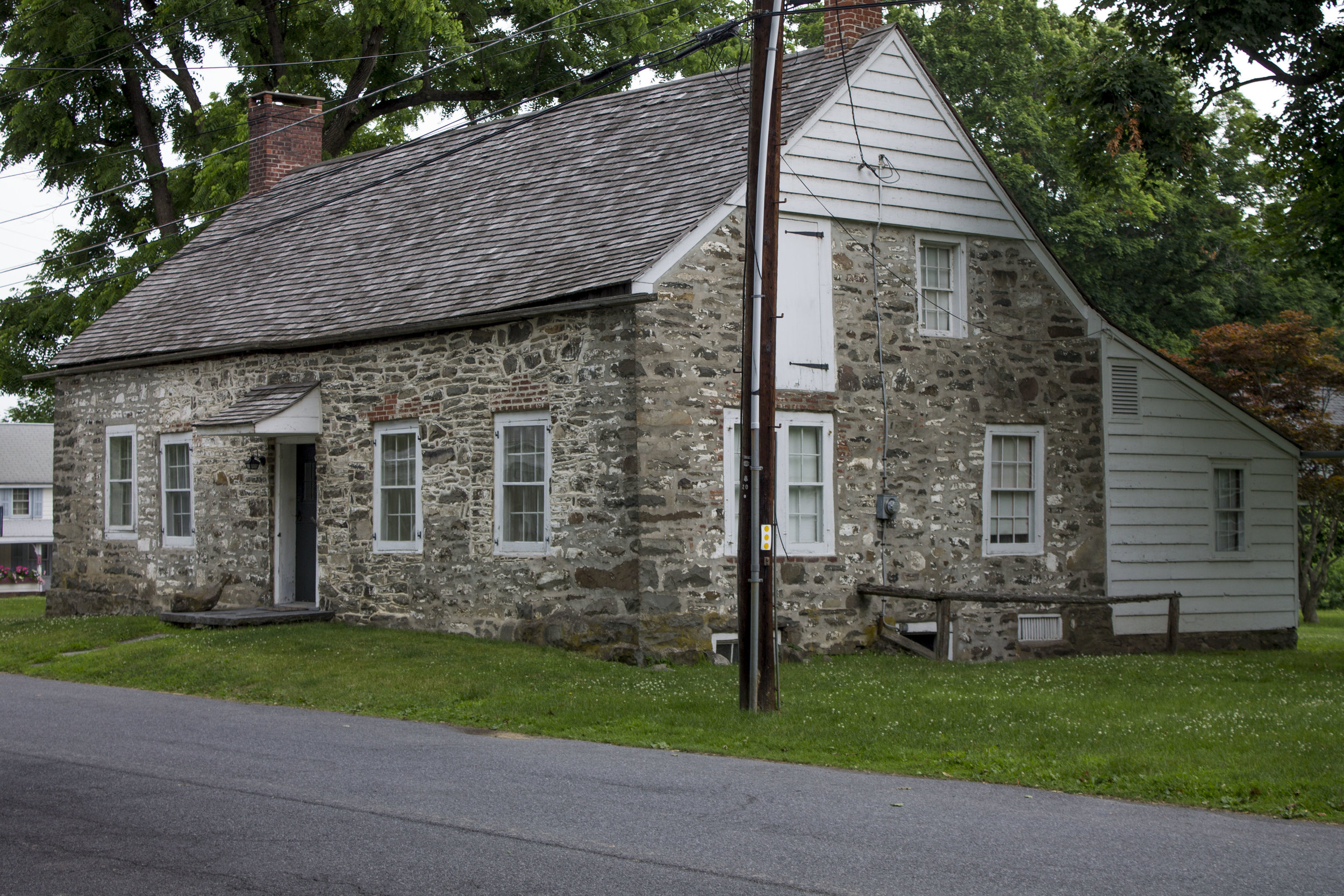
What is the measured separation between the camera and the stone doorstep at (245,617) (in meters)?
17.7

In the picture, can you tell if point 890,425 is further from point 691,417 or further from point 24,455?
point 24,455

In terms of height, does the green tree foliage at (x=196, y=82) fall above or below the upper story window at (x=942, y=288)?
above

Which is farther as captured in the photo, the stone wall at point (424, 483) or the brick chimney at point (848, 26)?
the brick chimney at point (848, 26)

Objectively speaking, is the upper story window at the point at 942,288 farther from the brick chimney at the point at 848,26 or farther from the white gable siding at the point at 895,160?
the brick chimney at the point at 848,26

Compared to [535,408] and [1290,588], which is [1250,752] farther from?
[1290,588]

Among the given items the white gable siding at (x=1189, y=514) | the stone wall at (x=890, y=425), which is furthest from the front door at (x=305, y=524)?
the white gable siding at (x=1189, y=514)

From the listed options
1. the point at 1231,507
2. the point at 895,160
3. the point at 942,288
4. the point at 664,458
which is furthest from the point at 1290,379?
the point at 664,458

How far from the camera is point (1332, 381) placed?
25406 millimetres

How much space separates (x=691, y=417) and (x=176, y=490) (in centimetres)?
976

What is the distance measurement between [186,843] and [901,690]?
7.46 metres

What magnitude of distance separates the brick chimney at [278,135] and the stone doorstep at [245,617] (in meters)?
10.8

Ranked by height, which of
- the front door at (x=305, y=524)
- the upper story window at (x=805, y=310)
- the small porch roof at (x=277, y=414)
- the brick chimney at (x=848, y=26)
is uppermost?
the brick chimney at (x=848, y=26)

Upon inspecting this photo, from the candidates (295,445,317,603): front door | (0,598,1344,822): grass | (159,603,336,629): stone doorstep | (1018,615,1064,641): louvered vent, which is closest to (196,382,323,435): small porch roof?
(295,445,317,603): front door

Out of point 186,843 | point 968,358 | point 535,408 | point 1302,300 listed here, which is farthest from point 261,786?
point 1302,300
